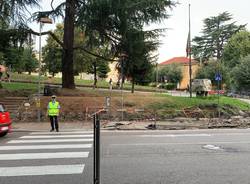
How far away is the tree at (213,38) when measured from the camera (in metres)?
91.8

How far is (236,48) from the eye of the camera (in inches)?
3401

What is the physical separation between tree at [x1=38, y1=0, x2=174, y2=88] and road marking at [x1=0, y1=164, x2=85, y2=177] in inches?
725

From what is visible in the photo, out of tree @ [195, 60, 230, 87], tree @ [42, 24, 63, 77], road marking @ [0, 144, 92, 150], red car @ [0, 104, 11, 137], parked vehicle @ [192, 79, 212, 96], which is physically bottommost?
road marking @ [0, 144, 92, 150]

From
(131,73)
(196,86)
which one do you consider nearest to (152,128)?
(131,73)

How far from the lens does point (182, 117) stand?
2520 cm

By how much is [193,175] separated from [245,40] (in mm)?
84048

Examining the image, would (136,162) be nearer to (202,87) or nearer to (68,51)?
(68,51)

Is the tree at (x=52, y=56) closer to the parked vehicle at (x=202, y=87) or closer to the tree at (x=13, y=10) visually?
the parked vehicle at (x=202, y=87)

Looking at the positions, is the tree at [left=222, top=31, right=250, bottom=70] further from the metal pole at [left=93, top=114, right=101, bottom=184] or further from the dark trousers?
the metal pole at [left=93, top=114, right=101, bottom=184]

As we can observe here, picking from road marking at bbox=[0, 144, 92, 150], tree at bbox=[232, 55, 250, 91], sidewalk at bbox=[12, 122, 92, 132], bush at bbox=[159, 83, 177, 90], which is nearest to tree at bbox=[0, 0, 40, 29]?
sidewalk at bbox=[12, 122, 92, 132]

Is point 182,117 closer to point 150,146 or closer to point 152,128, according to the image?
point 152,128

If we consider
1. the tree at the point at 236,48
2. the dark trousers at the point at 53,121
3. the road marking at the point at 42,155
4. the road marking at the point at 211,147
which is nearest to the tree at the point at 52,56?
the dark trousers at the point at 53,121

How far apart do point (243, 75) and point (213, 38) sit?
27.6m

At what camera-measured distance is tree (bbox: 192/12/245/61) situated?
9181 cm
